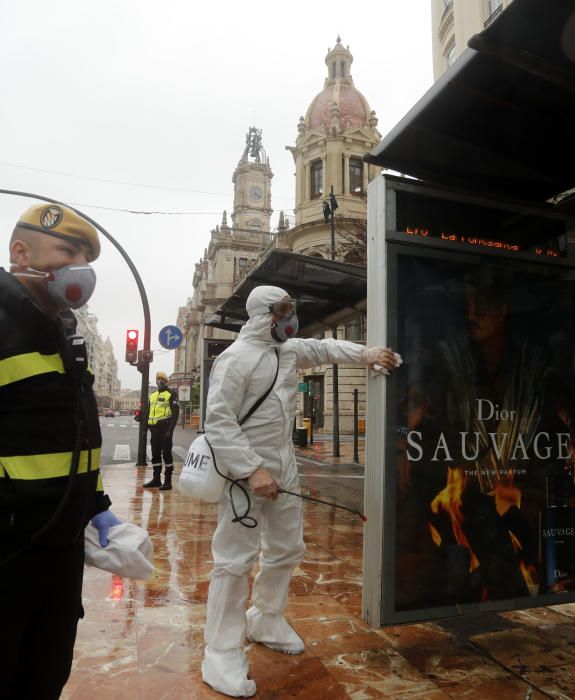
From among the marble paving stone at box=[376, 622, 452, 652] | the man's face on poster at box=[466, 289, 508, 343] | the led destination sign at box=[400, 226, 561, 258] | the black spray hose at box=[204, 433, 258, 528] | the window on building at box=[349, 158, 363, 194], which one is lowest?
the marble paving stone at box=[376, 622, 452, 652]

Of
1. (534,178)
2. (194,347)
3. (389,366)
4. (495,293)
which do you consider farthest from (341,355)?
(194,347)

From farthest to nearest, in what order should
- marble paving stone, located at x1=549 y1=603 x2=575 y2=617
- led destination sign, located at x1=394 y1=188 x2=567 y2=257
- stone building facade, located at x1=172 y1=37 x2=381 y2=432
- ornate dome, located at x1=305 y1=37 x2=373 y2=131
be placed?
ornate dome, located at x1=305 y1=37 x2=373 y2=131 < stone building facade, located at x1=172 y1=37 x2=381 y2=432 < marble paving stone, located at x1=549 y1=603 x2=575 y2=617 < led destination sign, located at x1=394 y1=188 x2=567 y2=257

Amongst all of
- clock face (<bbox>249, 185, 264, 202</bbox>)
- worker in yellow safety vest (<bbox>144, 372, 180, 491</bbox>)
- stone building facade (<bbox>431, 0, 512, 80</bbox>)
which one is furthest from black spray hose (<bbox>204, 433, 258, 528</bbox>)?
clock face (<bbox>249, 185, 264, 202</bbox>)

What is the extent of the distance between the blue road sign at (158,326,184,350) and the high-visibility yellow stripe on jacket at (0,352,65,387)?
38.8 ft

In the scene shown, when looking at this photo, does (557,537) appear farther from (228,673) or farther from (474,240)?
(228,673)

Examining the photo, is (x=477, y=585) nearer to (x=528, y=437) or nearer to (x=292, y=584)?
(x=528, y=437)

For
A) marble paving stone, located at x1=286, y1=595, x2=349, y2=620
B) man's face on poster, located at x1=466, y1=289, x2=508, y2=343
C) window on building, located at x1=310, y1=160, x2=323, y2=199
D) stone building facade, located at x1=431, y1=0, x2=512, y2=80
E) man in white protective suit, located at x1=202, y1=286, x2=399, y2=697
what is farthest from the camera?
window on building, located at x1=310, y1=160, x2=323, y2=199

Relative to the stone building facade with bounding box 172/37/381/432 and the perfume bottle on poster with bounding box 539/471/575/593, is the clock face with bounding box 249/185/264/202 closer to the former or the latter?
the stone building facade with bounding box 172/37/381/432

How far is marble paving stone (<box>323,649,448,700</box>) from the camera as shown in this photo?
2506mm

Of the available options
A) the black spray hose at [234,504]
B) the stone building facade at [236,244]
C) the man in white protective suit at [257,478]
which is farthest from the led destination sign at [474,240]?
the stone building facade at [236,244]

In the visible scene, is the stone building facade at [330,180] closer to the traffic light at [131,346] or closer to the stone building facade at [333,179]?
the stone building facade at [333,179]

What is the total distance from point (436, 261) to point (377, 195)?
509 mm

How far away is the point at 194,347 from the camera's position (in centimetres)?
7900

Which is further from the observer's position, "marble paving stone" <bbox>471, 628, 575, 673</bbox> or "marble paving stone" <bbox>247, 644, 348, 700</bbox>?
"marble paving stone" <bbox>471, 628, 575, 673</bbox>
